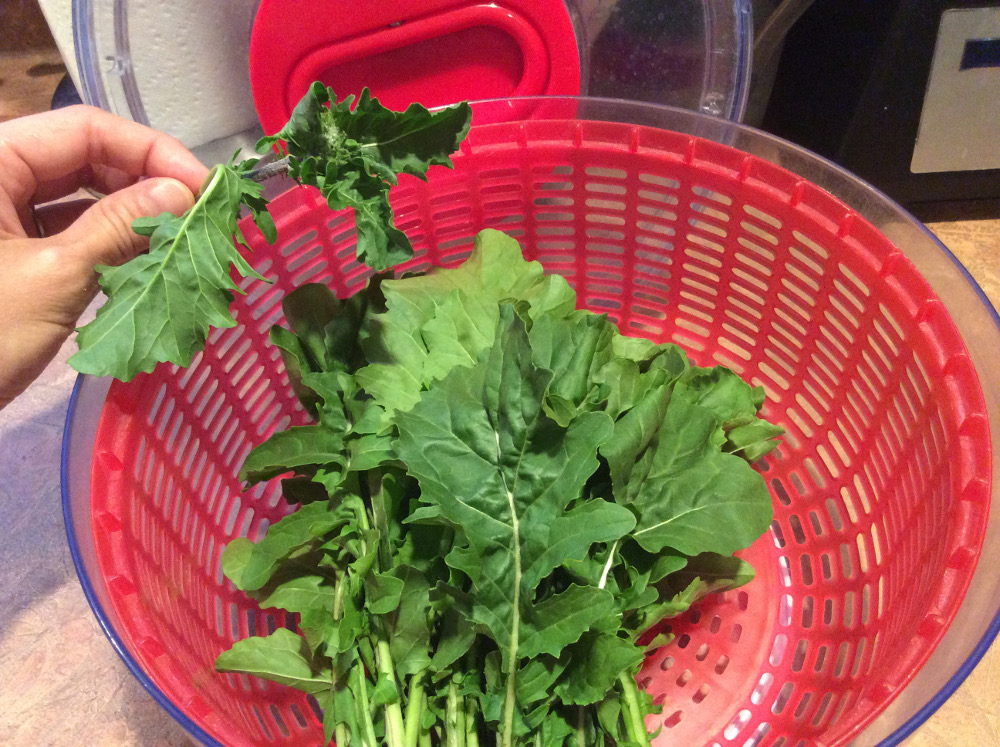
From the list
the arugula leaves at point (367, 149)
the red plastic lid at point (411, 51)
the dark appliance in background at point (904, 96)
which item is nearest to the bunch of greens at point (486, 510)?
the arugula leaves at point (367, 149)

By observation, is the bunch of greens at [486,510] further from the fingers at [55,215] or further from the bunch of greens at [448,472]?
the fingers at [55,215]

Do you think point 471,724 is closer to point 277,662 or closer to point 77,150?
point 277,662

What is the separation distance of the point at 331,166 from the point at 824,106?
23.7 inches

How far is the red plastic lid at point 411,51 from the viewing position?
0.67m

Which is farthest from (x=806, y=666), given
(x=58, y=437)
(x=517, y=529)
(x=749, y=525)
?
(x=58, y=437)

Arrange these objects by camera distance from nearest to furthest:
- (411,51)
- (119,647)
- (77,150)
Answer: (119,647)
(77,150)
(411,51)

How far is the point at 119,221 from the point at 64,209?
0.71 feet

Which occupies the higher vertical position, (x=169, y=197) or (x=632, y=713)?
(x=169, y=197)

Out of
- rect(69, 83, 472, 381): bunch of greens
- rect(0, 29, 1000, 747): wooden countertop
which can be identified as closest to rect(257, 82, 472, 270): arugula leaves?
rect(69, 83, 472, 381): bunch of greens

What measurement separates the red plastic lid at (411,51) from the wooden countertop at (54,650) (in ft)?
1.34

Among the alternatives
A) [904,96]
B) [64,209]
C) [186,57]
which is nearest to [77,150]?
[64,209]

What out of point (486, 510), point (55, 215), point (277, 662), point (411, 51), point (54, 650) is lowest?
point (54, 650)

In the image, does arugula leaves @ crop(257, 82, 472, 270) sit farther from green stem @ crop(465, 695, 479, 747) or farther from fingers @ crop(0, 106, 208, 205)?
green stem @ crop(465, 695, 479, 747)

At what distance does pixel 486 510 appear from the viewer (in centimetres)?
47
